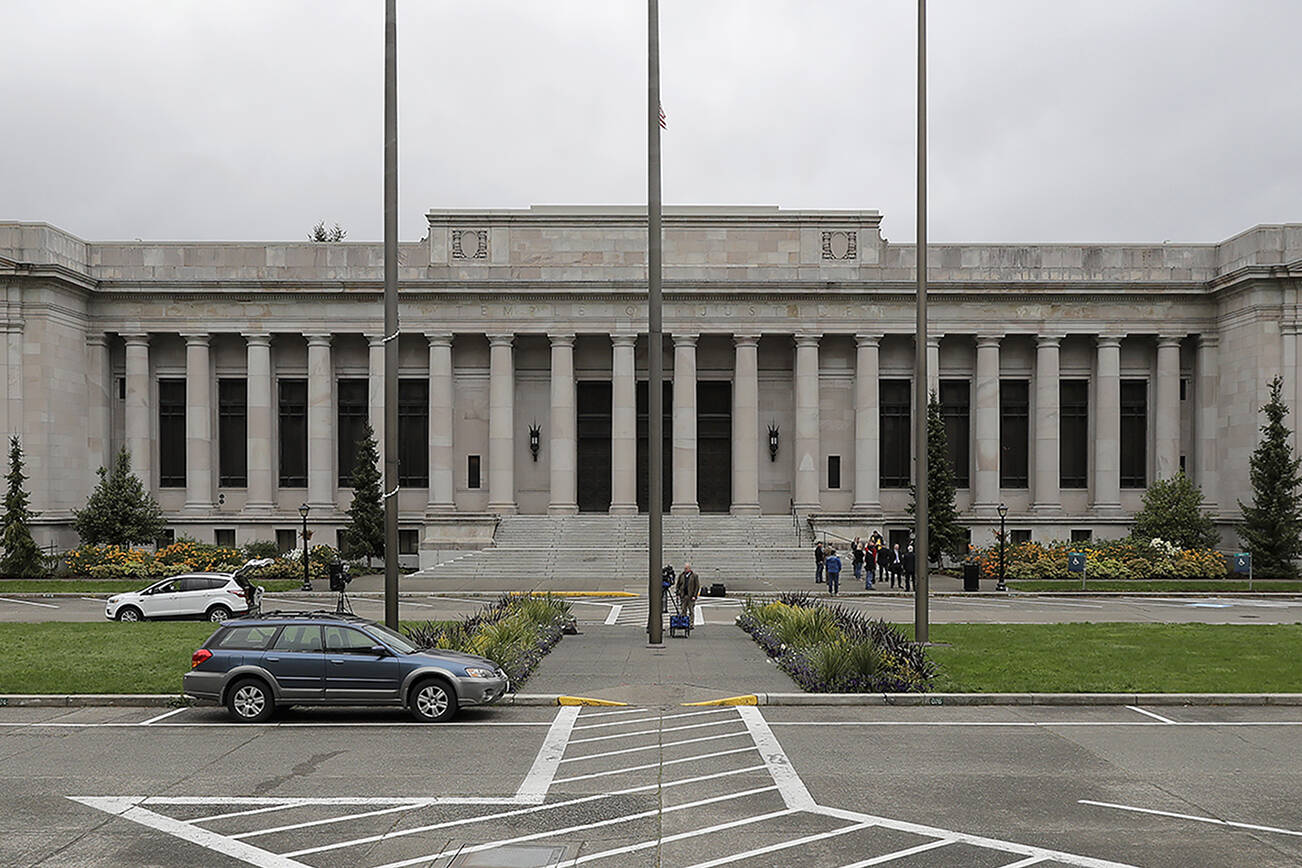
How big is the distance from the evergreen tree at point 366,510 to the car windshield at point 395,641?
99.2 feet

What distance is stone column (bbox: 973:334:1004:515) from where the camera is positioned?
181 ft

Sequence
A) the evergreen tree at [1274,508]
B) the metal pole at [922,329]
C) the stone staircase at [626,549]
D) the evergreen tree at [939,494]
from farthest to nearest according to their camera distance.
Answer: the evergreen tree at [939,494] < the stone staircase at [626,549] < the evergreen tree at [1274,508] < the metal pole at [922,329]

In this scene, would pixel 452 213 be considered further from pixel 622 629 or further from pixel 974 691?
pixel 974 691

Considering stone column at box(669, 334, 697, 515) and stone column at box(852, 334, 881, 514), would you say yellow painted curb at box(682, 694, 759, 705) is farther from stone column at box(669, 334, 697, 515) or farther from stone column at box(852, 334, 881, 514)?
stone column at box(852, 334, 881, 514)

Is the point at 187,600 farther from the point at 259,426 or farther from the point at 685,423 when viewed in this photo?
the point at 685,423

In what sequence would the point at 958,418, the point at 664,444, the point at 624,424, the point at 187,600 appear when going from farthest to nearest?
the point at 664,444
the point at 958,418
the point at 624,424
the point at 187,600

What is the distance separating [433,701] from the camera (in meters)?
17.8

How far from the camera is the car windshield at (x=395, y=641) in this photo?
18.2m

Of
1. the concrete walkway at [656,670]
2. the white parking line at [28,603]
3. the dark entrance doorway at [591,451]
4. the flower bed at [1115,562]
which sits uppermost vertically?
the dark entrance doorway at [591,451]

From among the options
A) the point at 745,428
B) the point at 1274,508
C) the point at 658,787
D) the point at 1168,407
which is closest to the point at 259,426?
the point at 745,428

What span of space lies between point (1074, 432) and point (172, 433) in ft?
146

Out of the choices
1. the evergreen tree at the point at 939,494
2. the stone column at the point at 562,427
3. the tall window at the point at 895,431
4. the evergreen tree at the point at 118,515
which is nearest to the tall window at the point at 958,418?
the tall window at the point at 895,431

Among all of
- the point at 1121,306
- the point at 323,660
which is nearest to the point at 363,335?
the point at 1121,306

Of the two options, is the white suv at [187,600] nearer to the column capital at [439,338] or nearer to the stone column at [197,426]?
the stone column at [197,426]
